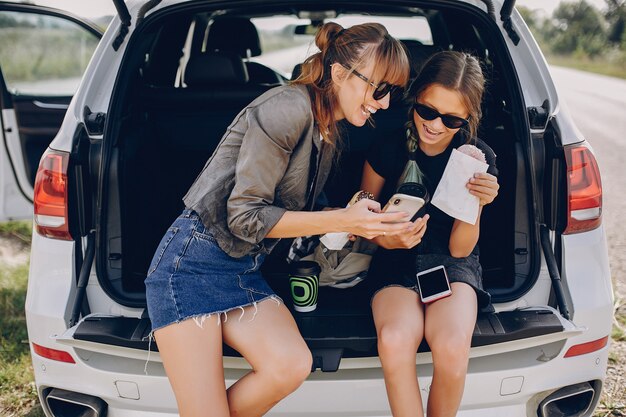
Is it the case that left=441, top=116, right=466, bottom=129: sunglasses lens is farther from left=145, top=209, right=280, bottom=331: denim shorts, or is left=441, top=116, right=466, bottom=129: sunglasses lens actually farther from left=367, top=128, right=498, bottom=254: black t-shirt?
left=145, top=209, right=280, bottom=331: denim shorts

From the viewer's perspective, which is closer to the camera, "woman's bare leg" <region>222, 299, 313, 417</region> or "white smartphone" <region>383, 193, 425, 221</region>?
"woman's bare leg" <region>222, 299, 313, 417</region>

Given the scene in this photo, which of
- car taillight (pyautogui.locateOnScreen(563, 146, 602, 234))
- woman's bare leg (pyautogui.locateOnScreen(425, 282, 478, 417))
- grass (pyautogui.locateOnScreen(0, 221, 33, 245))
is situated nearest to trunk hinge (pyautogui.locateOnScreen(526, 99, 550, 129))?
car taillight (pyautogui.locateOnScreen(563, 146, 602, 234))

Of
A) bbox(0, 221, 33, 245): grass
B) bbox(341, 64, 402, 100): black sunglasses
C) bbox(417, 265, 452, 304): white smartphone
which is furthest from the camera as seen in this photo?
bbox(0, 221, 33, 245): grass

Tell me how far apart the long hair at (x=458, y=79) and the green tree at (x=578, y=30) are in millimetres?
34521

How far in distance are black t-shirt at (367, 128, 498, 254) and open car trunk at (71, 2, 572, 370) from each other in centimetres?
13

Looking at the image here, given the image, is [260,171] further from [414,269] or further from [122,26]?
[122,26]

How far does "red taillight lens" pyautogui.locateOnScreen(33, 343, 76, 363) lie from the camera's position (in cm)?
182

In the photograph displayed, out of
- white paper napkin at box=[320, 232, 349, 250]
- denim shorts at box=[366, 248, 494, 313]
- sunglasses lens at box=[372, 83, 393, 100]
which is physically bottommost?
denim shorts at box=[366, 248, 494, 313]

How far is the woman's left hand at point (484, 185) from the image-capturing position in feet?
6.02

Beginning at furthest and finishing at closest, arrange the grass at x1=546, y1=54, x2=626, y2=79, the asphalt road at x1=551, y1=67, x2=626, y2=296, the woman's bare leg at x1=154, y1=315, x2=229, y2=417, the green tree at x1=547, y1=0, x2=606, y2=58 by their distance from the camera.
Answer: the green tree at x1=547, y1=0, x2=606, y2=58 → the grass at x1=546, y1=54, x2=626, y2=79 → the asphalt road at x1=551, y1=67, x2=626, y2=296 → the woman's bare leg at x1=154, y1=315, x2=229, y2=417

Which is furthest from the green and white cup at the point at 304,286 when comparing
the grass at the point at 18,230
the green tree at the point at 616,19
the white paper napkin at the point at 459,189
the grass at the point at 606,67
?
the green tree at the point at 616,19

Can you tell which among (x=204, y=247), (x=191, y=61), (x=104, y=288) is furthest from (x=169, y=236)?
(x=191, y=61)

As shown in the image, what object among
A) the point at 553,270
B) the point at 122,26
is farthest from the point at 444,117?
the point at 122,26

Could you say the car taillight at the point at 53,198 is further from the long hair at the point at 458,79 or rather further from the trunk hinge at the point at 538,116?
the trunk hinge at the point at 538,116
